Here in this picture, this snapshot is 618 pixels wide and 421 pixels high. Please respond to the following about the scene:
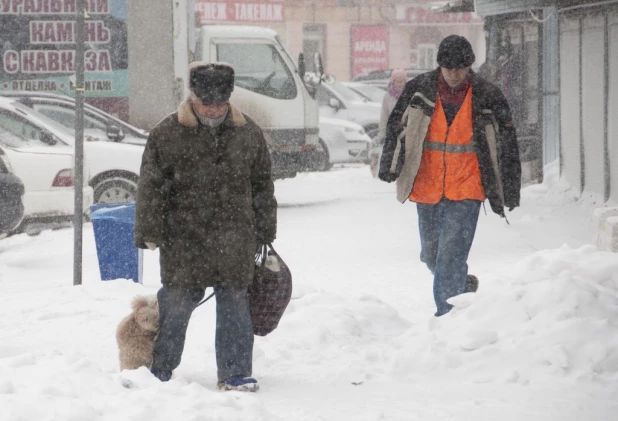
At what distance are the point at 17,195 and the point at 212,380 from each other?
603 cm

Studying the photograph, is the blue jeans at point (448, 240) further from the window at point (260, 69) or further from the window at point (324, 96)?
the window at point (324, 96)

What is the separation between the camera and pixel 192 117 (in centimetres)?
586

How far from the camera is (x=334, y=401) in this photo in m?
5.95

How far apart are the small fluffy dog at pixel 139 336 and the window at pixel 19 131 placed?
8130 mm

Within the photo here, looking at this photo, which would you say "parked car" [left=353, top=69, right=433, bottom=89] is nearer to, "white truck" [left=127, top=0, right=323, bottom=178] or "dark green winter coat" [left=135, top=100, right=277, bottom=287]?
"white truck" [left=127, top=0, right=323, bottom=178]

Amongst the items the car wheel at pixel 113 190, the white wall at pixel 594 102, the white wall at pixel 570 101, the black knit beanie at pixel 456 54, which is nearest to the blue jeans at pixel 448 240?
the black knit beanie at pixel 456 54

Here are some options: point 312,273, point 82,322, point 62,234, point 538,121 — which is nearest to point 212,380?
point 82,322

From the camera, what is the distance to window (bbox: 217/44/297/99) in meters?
17.1

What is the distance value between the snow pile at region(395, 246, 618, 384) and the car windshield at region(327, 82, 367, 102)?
17429 millimetres

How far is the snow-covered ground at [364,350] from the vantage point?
5.21 metres

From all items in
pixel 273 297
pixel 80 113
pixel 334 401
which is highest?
pixel 80 113

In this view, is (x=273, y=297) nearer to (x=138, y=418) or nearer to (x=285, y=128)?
(x=138, y=418)

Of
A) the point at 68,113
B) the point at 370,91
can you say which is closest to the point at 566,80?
the point at 68,113

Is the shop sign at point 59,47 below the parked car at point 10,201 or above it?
above
